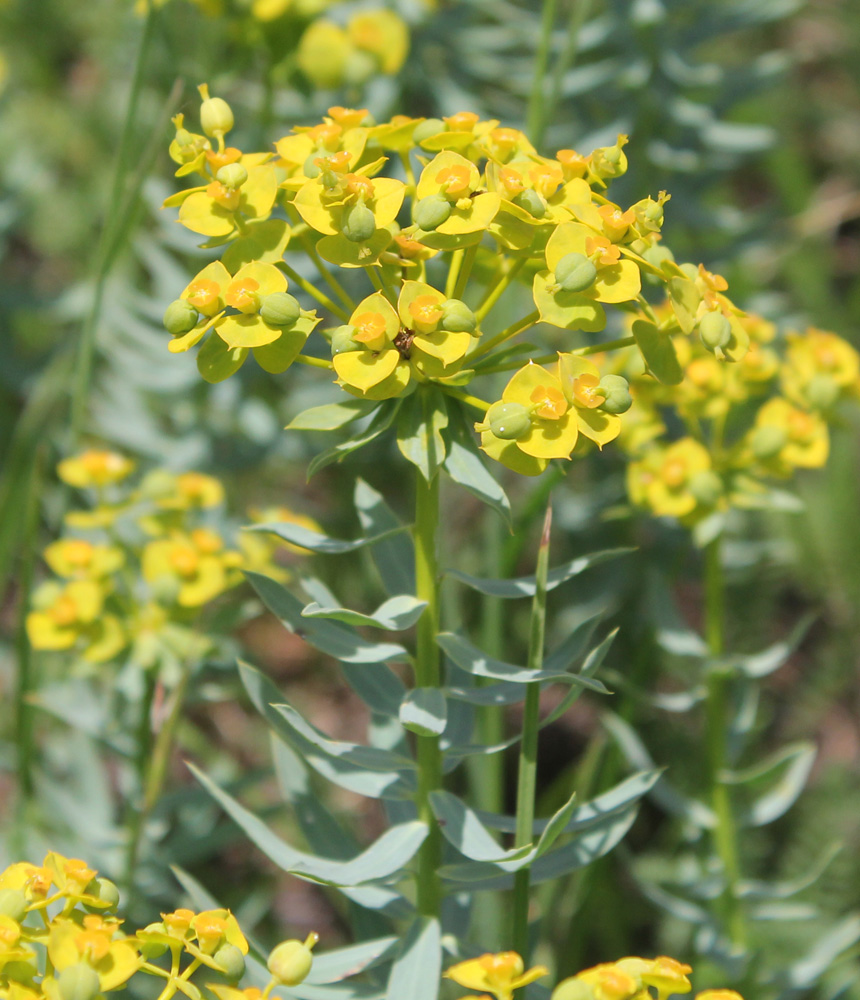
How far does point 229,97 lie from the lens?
2.30m

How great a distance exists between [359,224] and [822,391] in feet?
3.03

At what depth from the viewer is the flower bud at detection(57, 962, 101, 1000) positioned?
769 mm

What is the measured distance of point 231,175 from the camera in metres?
0.92

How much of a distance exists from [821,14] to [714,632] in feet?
8.24

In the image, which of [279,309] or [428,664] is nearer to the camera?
[279,309]

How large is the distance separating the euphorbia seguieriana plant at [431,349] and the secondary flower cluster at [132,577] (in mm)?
456

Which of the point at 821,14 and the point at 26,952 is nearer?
the point at 26,952

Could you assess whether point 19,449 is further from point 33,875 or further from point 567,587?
point 567,587

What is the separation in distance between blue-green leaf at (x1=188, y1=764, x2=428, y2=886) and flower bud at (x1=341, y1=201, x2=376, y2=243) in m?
0.54

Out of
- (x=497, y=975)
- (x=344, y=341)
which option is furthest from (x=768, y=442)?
(x=497, y=975)

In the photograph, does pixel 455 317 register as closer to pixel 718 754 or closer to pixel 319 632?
pixel 319 632

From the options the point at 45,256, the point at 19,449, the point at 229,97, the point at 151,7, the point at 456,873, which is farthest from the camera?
the point at 45,256

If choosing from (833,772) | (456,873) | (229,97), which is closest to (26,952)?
(456,873)

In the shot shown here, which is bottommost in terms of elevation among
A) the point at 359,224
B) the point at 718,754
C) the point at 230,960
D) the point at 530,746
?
the point at 718,754
